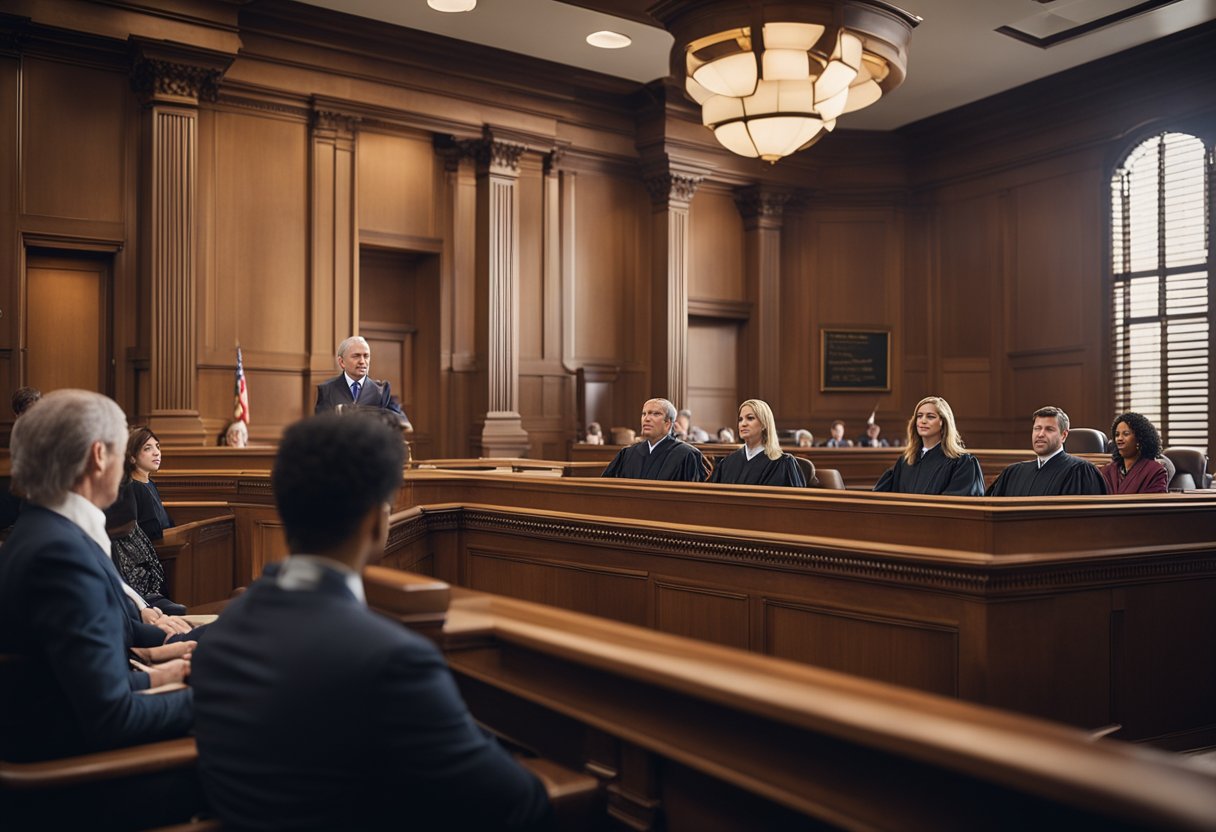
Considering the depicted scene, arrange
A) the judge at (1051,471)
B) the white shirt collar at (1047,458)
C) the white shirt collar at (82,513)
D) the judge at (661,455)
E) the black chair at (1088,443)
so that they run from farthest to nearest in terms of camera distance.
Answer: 1. the black chair at (1088,443)
2. the judge at (661,455)
3. the white shirt collar at (1047,458)
4. the judge at (1051,471)
5. the white shirt collar at (82,513)

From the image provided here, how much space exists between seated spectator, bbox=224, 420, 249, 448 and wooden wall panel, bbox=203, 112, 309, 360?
29.7 inches

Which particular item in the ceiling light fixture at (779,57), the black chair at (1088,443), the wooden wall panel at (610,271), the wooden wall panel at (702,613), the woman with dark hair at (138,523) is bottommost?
the wooden wall panel at (702,613)

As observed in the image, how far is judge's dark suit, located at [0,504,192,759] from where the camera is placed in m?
1.79

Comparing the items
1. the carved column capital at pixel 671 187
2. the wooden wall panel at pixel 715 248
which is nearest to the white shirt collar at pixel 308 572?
the carved column capital at pixel 671 187

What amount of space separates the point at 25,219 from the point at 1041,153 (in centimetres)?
1095

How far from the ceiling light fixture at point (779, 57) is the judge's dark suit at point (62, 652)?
6788 millimetres

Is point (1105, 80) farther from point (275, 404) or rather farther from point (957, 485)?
point (275, 404)

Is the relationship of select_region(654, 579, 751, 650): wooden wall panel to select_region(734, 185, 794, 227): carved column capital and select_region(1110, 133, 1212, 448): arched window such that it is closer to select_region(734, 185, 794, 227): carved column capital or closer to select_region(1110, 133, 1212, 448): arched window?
select_region(1110, 133, 1212, 448): arched window

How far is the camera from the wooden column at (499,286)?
36.5ft

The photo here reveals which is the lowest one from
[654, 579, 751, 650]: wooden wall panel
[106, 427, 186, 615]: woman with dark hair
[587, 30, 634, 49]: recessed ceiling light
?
[654, 579, 751, 650]: wooden wall panel

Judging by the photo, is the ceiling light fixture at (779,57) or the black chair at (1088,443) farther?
the black chair at (1088,443)

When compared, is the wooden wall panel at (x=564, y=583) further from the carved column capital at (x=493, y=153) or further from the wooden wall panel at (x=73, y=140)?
the carved column capital at (x=493, y=153)

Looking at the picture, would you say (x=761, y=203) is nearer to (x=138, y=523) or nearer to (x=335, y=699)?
(x=138, y=523)

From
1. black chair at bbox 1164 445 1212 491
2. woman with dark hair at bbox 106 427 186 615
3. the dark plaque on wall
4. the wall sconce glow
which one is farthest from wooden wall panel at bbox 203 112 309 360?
black chair at bbox 1164 445 1212 491
